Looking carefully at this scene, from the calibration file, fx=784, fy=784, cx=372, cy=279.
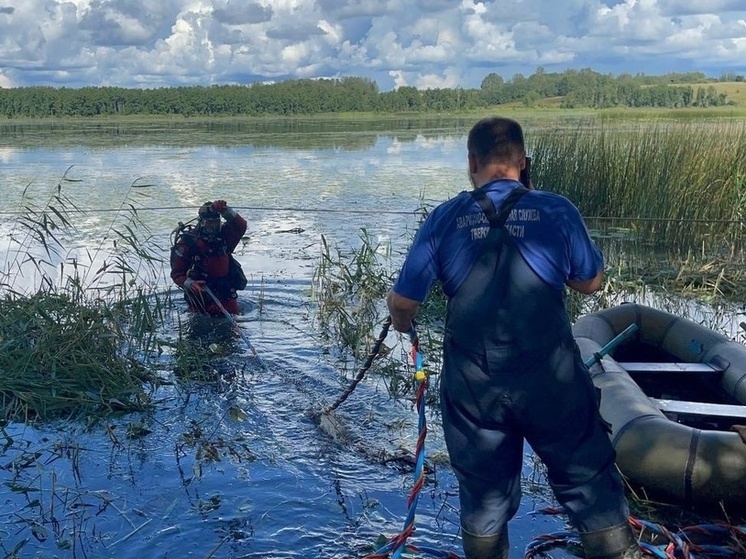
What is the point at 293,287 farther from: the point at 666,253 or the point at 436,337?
the point at 666,253

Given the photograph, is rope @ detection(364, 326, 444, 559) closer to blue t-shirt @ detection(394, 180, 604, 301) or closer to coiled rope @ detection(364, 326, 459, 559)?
coiled rope @ detection(364, 326, 459, 559)

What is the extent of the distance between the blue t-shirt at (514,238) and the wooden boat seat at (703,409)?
6.29 ft

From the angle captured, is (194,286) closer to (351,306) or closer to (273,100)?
(351,306)

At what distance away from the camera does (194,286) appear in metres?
6.75

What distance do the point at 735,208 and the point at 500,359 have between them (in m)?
8.11

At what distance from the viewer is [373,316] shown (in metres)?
7.11

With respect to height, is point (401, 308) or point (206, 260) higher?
point (401, 308)

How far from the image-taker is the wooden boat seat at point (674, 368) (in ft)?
15.7

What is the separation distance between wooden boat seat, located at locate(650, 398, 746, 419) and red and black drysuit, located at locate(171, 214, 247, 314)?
4.04 metres

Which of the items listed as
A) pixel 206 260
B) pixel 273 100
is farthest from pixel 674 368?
pixel 273 100

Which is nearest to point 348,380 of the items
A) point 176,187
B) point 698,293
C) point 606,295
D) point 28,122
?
point 606,295

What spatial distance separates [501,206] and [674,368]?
286cm

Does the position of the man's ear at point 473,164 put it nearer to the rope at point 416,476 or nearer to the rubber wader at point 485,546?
the rope at point 416,476

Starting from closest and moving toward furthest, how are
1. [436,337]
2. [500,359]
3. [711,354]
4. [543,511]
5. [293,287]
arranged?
[500,359], [543,511], [711,354], [436,337], [293,287]
